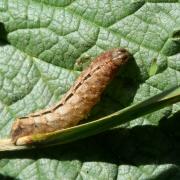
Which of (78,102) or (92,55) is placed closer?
(78,102)

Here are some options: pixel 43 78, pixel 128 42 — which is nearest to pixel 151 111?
pixel 128 42

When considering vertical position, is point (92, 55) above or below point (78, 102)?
above

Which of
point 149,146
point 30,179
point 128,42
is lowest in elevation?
point 30,179

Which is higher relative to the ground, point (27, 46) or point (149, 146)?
point (27, 46)

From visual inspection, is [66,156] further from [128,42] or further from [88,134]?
[128,42]
